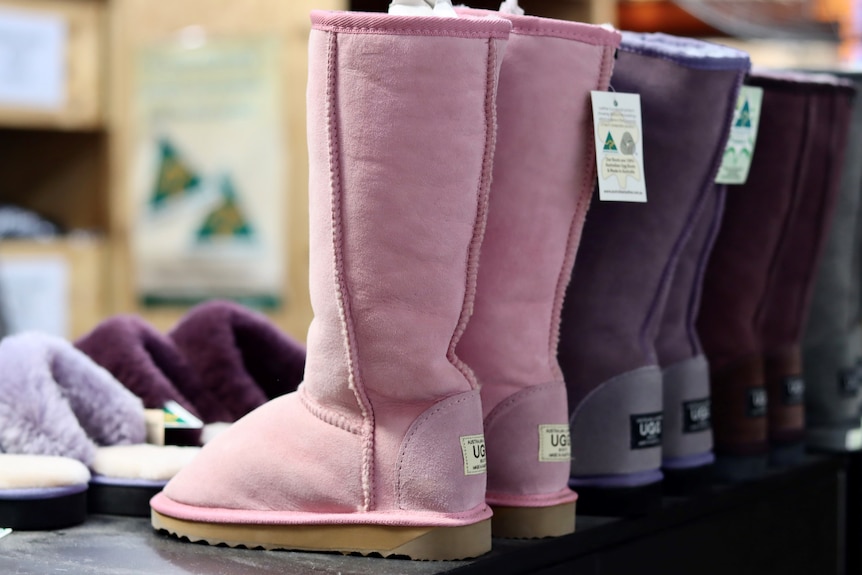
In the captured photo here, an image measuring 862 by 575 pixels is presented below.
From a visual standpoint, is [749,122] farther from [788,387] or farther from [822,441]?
[822,441]

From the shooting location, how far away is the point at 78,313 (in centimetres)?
327

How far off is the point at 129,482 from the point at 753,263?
2.32ft

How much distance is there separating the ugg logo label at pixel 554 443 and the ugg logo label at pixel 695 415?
26cm

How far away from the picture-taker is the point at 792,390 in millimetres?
1463

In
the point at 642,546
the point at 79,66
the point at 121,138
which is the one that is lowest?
the point at 642,546

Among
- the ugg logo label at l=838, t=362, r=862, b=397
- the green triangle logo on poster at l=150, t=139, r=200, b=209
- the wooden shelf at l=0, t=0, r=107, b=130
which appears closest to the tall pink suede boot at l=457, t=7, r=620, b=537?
the ugg logo label at l=838, t=362, r=862, b=397

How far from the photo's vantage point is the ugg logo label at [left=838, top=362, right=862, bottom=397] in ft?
5.29

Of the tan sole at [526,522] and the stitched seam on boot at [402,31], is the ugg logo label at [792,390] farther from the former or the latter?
the stitched seam on boot at [402,31]

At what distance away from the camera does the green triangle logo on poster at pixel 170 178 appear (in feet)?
10.7

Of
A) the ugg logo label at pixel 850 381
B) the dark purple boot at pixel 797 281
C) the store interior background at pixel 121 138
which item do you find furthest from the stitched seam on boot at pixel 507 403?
the store interior background at pixel 121 138

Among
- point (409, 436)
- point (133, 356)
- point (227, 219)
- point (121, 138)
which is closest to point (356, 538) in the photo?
point (409, 436)

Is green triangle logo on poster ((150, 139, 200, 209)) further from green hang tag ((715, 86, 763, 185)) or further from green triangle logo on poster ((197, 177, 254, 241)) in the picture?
green hang tag ((715, 86, 763, 185))

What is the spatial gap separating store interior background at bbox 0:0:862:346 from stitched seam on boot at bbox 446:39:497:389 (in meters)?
2.13

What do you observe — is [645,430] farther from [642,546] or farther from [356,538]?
[356,538]
